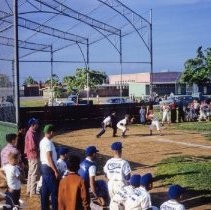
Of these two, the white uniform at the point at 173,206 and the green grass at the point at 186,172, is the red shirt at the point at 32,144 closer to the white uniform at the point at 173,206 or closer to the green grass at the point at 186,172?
the green grass at the point at 186,172

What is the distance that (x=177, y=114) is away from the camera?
117 ft

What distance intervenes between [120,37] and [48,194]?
85.7ft

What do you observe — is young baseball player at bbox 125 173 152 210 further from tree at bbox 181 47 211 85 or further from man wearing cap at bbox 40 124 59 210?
tree at bbox 181 47 211 85

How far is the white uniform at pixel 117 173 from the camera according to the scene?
8.77 m

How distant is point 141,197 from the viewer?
7332mm

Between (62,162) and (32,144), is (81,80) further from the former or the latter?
(62,162)

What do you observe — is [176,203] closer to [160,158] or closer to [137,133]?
[160,158]

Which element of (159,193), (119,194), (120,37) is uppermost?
(120,37)

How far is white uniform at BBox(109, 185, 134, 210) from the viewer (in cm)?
795

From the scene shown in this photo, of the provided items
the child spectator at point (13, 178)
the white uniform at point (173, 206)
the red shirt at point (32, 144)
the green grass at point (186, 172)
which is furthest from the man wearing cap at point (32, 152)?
the white uniform at point (173, 206)

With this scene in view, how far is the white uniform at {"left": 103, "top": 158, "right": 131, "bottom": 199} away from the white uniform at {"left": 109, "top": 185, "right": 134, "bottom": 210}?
1.38 ft

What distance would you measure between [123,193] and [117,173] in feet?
2.44

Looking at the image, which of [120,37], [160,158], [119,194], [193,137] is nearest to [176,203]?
[119,194]

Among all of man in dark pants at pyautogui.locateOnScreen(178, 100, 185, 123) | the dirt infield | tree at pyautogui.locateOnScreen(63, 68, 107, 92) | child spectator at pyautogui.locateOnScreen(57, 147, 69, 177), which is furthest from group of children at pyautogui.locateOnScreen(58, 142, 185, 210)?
tree at pyautogui.locateOnScreen(63, 68, 107, 92)
